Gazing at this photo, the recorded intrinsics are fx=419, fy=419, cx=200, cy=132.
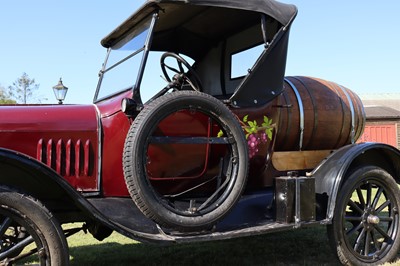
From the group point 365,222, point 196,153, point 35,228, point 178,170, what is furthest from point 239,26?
point 35,228

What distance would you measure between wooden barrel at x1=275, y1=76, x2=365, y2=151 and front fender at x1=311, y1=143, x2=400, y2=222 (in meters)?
0.36

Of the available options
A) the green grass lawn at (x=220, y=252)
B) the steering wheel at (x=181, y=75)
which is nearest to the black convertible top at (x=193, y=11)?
the steering wheel at (x=181, y=75)

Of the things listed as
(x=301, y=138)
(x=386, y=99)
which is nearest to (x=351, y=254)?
(x=301, y=138)

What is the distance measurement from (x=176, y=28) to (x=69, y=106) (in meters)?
1.53

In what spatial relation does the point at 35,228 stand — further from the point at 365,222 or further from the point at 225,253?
the point at 365,222

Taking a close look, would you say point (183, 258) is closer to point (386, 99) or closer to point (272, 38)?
point (272, 38)

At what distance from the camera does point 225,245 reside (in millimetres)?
4668

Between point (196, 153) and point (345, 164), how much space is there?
1.35 meters

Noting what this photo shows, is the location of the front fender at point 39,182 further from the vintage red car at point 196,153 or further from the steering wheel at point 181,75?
the steering wheel at point 181,75

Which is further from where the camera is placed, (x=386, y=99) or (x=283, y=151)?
(x=386, y=99)

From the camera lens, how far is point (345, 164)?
12.1ft

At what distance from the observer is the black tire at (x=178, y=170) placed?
281cm

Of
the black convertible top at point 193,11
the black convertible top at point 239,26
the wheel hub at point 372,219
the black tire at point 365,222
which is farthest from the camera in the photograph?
the wheel hub at point 372,219

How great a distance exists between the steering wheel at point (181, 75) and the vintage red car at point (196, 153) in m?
0.02
